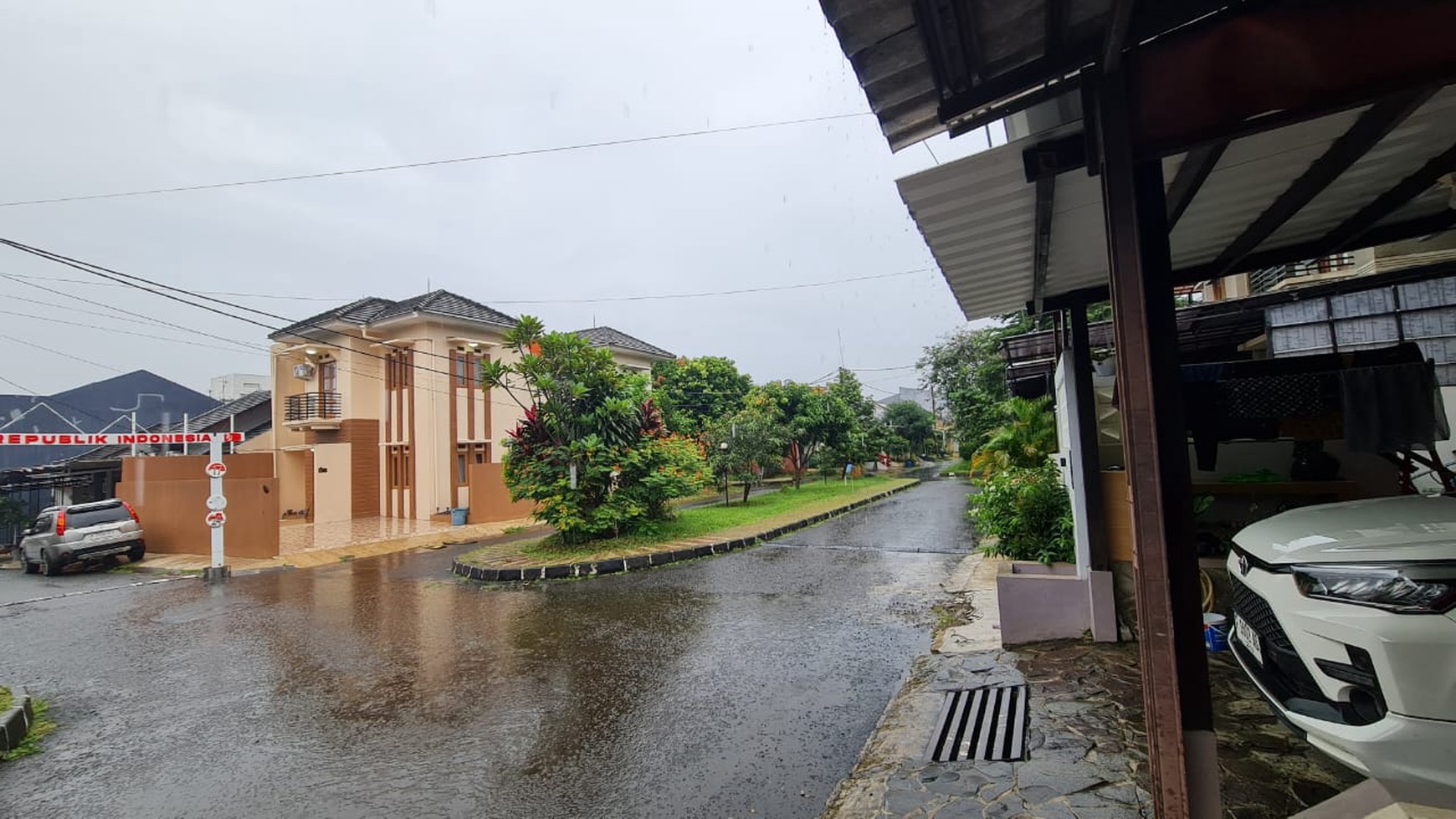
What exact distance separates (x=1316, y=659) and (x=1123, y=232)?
1.60m

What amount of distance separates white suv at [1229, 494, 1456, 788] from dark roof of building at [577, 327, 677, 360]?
69.8ft

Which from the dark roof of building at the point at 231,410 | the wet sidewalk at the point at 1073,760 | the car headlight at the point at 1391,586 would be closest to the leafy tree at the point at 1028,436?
the wet sidewalk at the point at 1073,760

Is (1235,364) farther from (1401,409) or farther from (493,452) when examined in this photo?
(493,452)

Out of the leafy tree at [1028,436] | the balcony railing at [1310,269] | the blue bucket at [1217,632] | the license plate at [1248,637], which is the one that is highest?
the balcony railing at [1310,269]

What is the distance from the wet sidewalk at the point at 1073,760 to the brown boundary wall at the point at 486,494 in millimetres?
13588

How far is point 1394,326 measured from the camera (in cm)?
510

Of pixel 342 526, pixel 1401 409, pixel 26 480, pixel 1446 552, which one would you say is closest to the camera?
pixel 1446 552

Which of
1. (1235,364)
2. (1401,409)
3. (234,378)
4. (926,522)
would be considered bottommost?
(926,522)

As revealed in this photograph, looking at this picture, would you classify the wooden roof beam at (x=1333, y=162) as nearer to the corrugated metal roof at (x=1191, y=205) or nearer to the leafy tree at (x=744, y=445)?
the corrugated metal roof at (x=1191, y=205)

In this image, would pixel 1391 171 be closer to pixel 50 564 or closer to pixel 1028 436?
pixel 1028 436

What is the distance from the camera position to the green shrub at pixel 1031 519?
204 inches

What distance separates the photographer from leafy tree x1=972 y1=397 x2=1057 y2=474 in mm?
6621

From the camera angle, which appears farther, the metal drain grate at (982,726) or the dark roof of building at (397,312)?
the dark roof of building at (397,312)

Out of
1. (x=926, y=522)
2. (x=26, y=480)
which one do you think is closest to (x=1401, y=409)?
(x=926, y=522)
